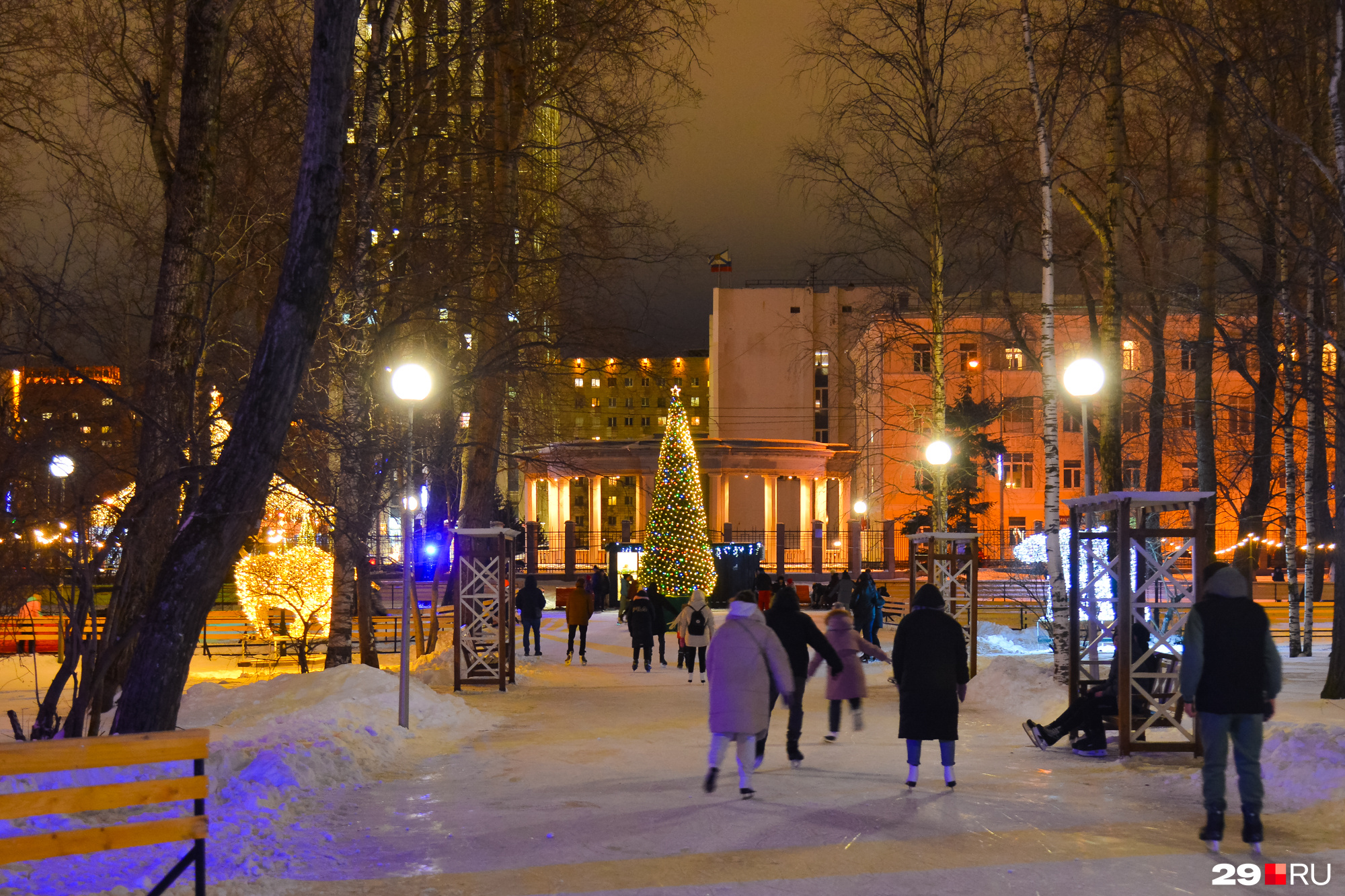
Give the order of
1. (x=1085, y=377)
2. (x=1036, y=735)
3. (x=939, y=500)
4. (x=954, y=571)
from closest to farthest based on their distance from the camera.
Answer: (x=1036, y=735)
(x=1085, y=377)
(x=954, y=571)
(x=939, y=500)

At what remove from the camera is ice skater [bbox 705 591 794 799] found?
31.4 ft

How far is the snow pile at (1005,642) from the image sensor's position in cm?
2517

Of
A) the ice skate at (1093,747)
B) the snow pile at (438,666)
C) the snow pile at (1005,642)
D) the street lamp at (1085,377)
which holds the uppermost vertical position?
the street lamp at (1085,377)

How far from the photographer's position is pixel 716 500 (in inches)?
2338

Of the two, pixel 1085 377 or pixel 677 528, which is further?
pixel 677 528

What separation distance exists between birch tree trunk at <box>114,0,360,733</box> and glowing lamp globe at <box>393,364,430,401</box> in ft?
14.6

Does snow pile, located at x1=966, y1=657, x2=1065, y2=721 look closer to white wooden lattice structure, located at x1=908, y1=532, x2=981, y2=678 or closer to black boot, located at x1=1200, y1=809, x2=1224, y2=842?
white wooden lattice structure, located at x1=908, y1=532, x2=981, y2=678

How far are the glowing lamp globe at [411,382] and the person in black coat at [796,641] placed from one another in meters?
4.97

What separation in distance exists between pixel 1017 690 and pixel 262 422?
11030 mm

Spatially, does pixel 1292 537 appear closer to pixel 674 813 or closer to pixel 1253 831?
pixel 1253 831

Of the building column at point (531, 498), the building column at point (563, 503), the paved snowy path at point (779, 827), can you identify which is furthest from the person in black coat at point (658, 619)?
the building column at point (563, 503)

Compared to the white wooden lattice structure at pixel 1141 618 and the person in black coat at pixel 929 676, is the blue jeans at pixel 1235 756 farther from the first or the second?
the white wooden lattice structure at pixel 1141 618

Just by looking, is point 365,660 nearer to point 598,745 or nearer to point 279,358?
point 598,745

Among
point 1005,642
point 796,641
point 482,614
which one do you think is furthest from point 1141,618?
point 1005,642
